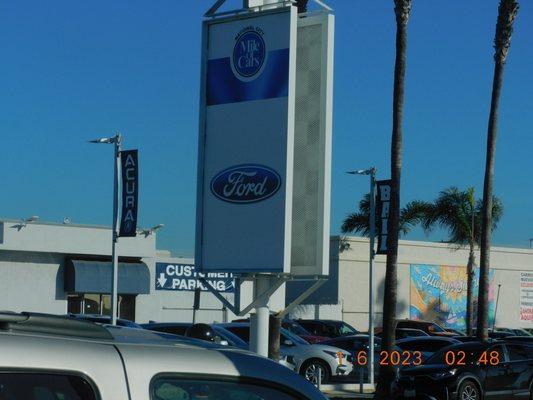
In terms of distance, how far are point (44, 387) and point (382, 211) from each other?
2572cm

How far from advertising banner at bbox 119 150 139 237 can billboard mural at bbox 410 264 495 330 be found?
3077cm

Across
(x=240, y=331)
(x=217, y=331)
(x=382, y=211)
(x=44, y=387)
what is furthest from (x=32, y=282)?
(x=44, y=387)

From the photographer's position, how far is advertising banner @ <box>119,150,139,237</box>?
31.5 metres

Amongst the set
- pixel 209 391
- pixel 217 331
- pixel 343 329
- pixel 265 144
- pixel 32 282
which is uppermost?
pixel 265 144

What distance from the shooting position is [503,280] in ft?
211

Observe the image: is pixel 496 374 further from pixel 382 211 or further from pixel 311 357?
pixel 382 211

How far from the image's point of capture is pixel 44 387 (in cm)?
299

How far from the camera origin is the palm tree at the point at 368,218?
177ft

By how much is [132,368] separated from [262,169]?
1296 centimetres

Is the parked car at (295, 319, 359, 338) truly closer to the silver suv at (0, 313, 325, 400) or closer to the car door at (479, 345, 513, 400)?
the car door at (479, 345, 513, 400)

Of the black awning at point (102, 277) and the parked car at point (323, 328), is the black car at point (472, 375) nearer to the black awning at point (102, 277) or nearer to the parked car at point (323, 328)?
the parked car at point (323, 328)

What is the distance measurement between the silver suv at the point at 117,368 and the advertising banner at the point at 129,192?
92.1 feet

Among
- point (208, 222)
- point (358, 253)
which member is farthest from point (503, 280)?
point (208, 222)
